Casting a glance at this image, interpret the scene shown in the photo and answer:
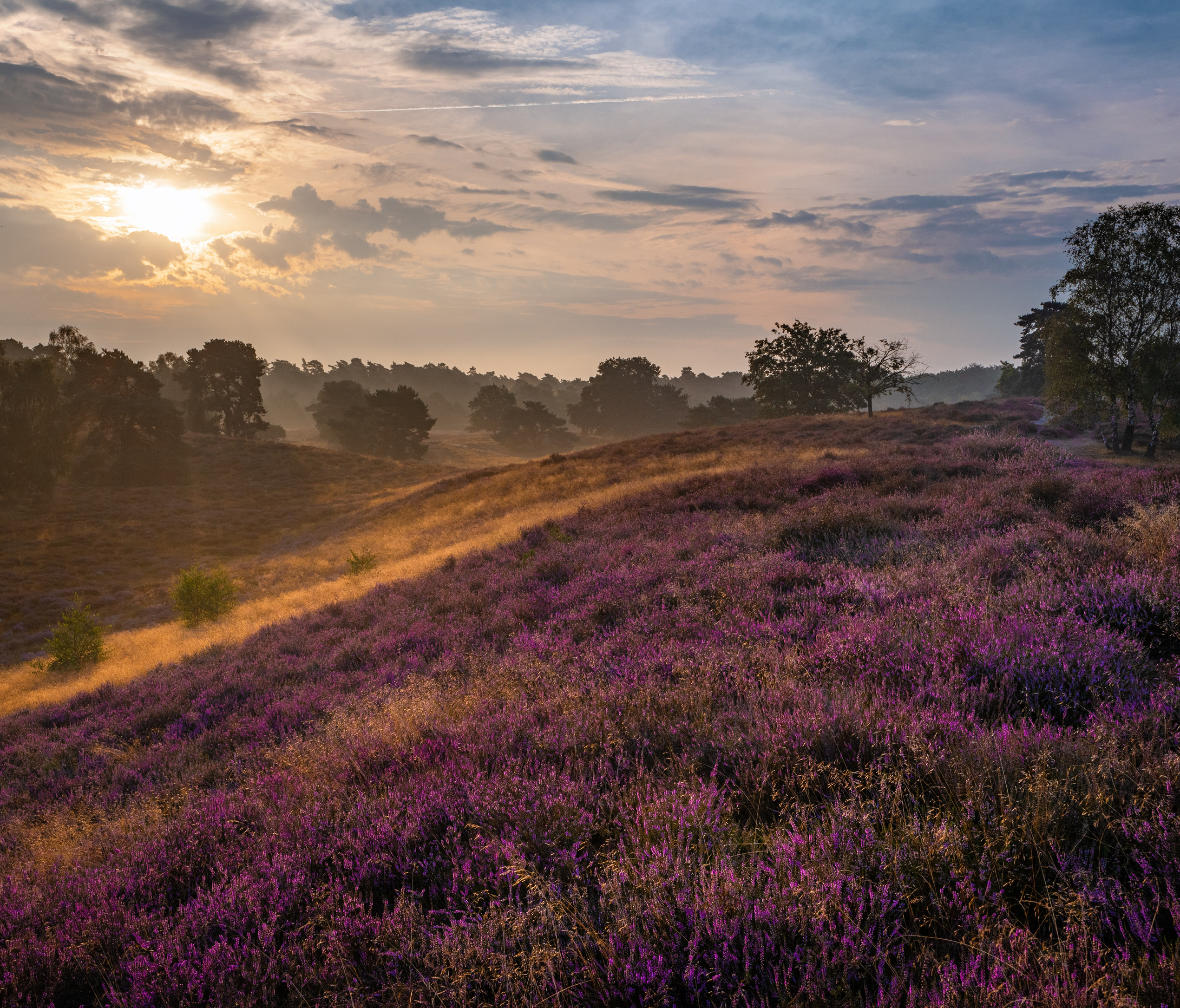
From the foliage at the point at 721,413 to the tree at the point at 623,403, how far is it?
20632 millimetres

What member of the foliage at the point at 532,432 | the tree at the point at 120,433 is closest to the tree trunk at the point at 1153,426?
the tree at the point at 120,433

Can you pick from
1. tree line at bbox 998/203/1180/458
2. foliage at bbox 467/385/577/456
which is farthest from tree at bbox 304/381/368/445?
tree line at bbox 998/203/1180/458

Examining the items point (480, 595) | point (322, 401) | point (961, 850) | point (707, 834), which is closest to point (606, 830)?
point (707, 834)

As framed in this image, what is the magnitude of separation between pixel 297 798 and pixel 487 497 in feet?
83.6

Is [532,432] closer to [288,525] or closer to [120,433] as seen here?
[120,433]

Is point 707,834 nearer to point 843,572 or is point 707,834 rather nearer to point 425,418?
point 843,572

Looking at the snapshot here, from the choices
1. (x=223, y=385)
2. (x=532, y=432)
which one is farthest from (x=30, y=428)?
(x=532, y=432)

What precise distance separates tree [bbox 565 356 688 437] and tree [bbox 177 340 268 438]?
59.3 m

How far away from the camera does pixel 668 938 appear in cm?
198

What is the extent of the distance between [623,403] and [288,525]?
83907 millimetres

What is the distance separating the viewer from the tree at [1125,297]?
101 ft

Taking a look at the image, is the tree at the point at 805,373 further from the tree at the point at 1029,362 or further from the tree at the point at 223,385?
the tree at the point at 223,385

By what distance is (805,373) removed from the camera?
75625 millimetres

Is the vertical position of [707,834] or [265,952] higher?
[707,834]
